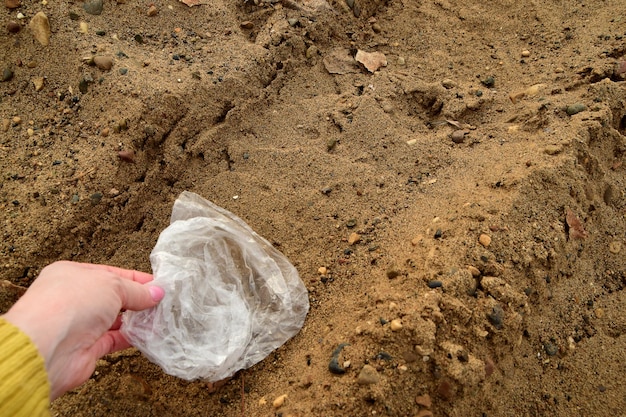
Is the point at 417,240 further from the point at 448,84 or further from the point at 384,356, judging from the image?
the point at 448,84

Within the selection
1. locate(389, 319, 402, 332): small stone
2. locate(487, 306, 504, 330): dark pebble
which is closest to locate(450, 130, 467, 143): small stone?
locate(487, 306, 504, 330): dark pebble

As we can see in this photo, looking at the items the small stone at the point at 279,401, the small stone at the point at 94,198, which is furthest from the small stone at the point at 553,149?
the small stone at the point at 94,198

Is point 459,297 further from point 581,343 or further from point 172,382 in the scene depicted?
point 172,382

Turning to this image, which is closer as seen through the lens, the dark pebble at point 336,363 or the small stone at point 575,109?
the dark pebble at point 336,363

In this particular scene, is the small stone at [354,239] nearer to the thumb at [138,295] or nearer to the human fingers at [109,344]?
the thumb at [138,295]

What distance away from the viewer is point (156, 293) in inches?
62.6

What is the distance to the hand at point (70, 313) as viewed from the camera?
1237 mm

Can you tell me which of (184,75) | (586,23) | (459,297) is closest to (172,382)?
(459,297)

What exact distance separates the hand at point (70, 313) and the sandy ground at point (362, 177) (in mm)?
340

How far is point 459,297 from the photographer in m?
1.60

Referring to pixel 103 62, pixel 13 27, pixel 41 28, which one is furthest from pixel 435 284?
pixel 13 27

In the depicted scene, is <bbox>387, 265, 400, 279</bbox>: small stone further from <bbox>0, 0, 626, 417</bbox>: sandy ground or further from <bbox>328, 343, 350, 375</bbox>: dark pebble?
<bbox>328, 343, 350, 375</bbox>: dark pebble

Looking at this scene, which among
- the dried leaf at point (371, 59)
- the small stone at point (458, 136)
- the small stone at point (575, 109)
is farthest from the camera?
the dried leaf at point (371, 59)

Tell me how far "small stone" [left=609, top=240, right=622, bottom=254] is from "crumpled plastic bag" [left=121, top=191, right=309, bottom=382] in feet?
4.26
